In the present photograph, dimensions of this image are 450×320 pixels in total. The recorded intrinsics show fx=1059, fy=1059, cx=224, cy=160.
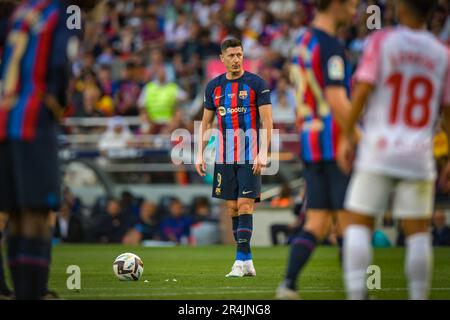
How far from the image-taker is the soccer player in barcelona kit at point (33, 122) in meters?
7.26

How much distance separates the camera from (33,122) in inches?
287

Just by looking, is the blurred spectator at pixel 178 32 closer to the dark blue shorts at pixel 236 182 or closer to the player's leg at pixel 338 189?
the dark blue shorts at pixel 236 182

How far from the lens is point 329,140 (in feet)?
27.8

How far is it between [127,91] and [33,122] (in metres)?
18.4

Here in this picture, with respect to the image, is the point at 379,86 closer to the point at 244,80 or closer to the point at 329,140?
the point at 329,140

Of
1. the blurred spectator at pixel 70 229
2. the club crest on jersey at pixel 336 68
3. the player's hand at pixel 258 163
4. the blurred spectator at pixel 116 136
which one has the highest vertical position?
the club crest on jersey at pixel 336 68

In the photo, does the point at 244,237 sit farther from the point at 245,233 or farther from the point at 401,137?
the point at 401,137

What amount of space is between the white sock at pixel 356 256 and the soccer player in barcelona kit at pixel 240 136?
4.89m

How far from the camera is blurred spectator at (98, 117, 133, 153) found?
23.0 m

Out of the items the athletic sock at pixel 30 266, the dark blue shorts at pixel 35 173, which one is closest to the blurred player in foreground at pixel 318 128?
the athletic sock at pixel 30 266

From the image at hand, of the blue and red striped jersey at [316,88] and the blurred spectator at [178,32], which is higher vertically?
the blurred spectator at [178,32]

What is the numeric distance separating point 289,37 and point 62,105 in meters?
18.0
